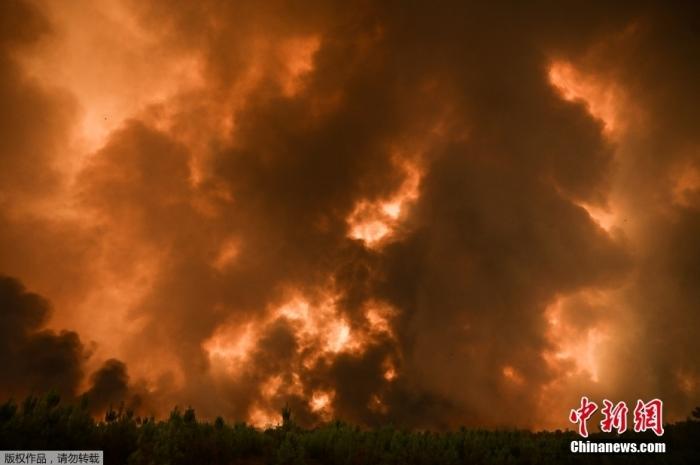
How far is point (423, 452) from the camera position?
1761 centimetres

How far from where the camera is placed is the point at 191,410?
19.0 meters

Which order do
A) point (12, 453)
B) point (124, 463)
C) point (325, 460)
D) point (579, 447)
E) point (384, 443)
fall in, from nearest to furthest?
point (12, 453) < point (124, 463) < point (325, 460) < point (384, 443) < point (579, 447)

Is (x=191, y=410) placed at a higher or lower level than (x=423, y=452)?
higher

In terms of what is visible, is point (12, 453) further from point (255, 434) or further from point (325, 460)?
point (325, 460)

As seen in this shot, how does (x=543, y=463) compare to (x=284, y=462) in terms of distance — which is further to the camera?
(x=543, y=463)

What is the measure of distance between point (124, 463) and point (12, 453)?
11.8ft

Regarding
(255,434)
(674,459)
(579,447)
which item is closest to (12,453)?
(255,434)

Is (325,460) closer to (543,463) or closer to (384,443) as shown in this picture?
(384,443)

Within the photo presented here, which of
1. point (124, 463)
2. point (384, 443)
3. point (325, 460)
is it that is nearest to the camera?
point (124, 463)

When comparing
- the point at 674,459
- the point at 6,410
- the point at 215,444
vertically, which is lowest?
the point at 674,459

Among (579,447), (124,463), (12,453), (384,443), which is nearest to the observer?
(12,453)

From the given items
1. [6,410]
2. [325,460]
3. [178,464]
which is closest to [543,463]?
[325,460]

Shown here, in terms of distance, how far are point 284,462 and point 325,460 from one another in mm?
2095

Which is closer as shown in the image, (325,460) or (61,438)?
(61,438)
